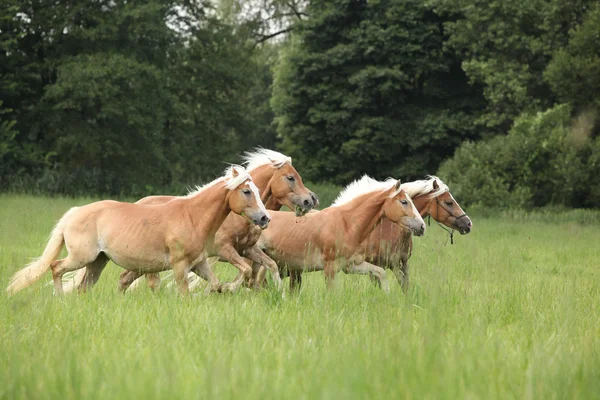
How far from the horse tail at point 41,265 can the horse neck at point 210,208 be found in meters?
1.37

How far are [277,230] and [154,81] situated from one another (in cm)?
2671

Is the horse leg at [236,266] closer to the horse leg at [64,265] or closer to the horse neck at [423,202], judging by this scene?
the horse leg at [64,265]

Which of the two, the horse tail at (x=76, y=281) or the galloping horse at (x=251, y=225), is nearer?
the horse tail at (x=76, y=281)

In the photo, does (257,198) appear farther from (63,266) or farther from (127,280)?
(127,280)

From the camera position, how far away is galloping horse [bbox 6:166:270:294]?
27.5 ft

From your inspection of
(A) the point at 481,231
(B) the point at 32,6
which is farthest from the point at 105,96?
(A) the point at 481,231

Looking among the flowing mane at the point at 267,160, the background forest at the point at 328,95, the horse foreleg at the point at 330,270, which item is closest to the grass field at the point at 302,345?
the horse foreleg at the point at 330,270

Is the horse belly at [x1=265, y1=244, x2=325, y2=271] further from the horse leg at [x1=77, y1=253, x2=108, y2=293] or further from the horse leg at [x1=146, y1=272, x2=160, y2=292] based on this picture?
the horse leg at [x1=77, y1=253, x2=108, y2=293]

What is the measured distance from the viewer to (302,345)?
5.17m

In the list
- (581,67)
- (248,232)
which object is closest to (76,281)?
(248,232)

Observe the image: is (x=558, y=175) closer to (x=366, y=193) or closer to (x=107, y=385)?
(x=366, y=193)

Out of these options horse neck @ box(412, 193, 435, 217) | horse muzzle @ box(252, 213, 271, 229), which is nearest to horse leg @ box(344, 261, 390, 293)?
horse muzzle @ box(252, 213, 271, 229)

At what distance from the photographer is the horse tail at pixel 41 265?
833 centimetres

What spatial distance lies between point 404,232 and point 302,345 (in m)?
5.29
